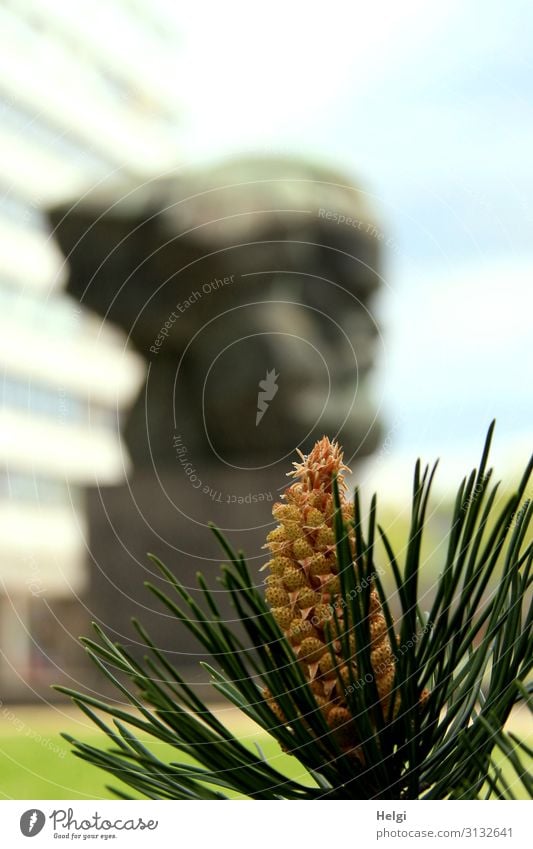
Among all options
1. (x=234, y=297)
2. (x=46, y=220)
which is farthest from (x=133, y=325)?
(x=234, y=297)

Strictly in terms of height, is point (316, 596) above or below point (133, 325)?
below

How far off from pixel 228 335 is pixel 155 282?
9.5 inches

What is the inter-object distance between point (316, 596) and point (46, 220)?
1.81ft

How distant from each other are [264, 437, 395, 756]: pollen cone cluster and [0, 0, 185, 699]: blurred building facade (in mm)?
172

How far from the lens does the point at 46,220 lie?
26.3 inches

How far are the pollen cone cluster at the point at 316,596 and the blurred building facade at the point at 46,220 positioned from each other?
172 millimetres

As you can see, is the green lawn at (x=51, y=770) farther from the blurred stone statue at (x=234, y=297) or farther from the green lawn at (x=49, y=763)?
the blurred stone statue at (x=234, y=297)

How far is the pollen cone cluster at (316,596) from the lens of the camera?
0.57 feet

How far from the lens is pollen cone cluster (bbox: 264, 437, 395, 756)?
0.17 meters

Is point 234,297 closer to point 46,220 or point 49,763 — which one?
point 46,220
